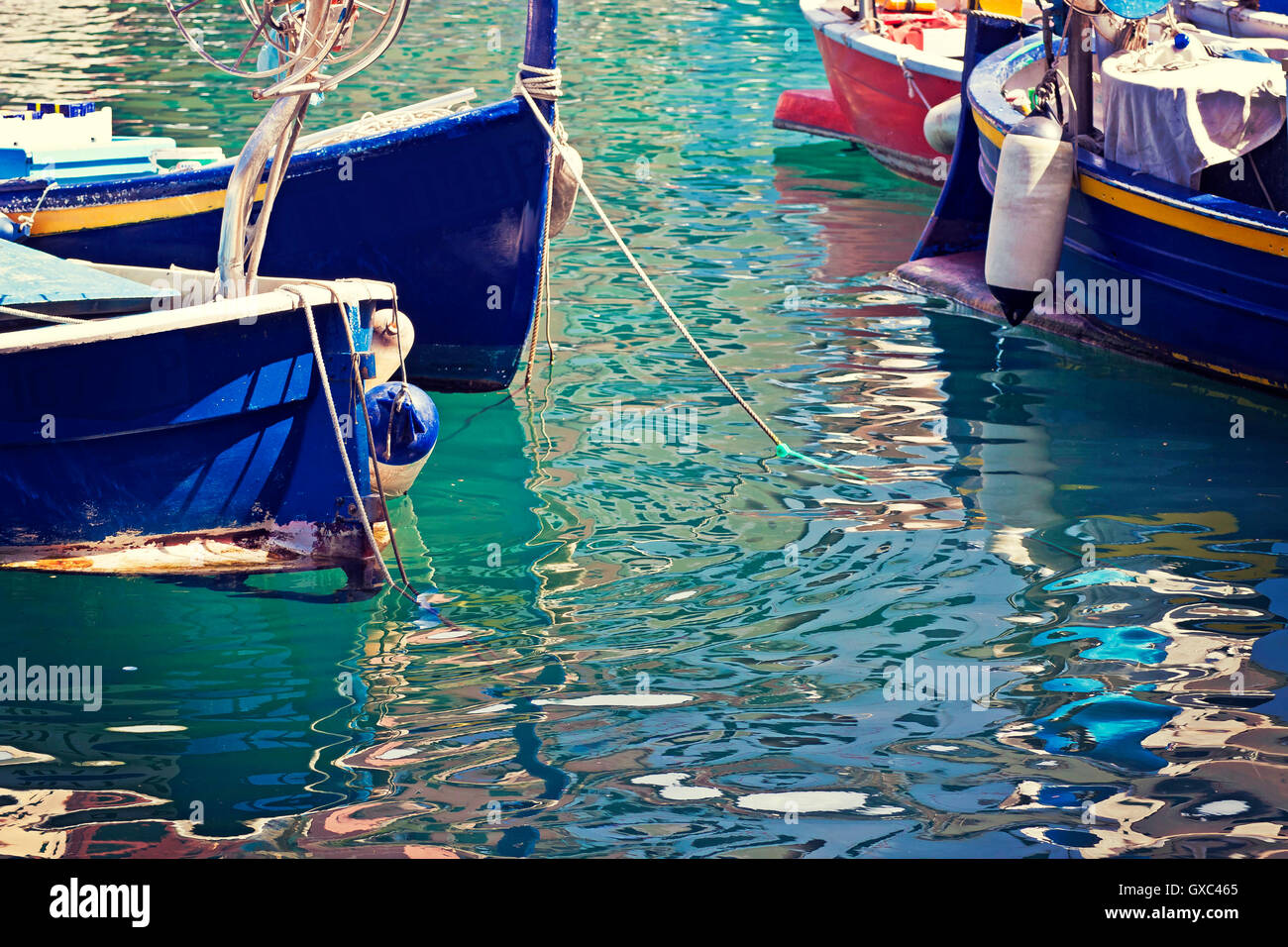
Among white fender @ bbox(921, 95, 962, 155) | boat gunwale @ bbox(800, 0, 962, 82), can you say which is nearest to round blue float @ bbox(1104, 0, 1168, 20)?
white fender @ bbox(921, 95, 962, 155)

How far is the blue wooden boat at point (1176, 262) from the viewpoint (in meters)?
8.23

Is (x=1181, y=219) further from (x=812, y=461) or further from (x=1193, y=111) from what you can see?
(x=812, y=461)

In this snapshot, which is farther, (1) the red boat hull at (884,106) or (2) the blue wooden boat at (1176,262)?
(1) the red boat hull at (884,106)

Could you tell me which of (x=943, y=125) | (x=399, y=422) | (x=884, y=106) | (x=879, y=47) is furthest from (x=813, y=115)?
(x=399, y=422)

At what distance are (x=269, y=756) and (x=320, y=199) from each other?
4466mm

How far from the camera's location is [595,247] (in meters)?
12.8

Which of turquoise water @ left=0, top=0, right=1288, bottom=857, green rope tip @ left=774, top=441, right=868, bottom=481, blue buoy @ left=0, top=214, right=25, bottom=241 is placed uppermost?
blue buoy @ left=0, top=214, right=25, bottom=241

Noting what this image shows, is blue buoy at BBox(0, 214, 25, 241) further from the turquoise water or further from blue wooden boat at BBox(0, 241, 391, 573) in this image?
the turquoise water

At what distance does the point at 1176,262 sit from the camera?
8.73 meters

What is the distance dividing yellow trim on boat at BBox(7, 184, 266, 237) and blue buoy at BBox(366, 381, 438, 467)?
2421 mm

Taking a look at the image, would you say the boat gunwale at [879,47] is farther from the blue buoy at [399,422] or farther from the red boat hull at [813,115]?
the blue buoy at [399,422]

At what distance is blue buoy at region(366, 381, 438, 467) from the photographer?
6.88m

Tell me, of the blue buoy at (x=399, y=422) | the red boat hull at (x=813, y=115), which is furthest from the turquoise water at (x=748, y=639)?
the red boat hull at (x=813, y=115)

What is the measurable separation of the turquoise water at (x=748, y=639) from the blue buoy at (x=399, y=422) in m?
0.48
